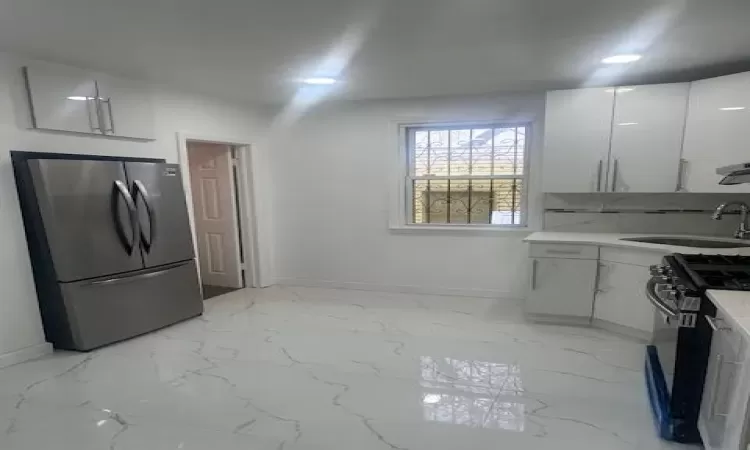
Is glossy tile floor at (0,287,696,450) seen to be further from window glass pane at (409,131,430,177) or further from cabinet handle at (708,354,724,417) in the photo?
window glass pane at (409,131,430,177)

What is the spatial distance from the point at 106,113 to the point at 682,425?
4095 mm

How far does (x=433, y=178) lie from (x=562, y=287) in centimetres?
165

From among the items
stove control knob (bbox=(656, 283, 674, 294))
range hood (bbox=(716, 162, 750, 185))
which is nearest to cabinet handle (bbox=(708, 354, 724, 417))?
stove control knob (bbox=(656, 283, 674, 294))

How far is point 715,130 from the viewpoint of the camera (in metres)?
2.90

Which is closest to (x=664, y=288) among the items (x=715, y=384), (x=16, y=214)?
(x=715, y=384)

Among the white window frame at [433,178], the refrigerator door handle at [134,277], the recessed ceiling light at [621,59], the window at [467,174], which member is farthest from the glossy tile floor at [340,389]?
the recessed ceiling light at [621,59]

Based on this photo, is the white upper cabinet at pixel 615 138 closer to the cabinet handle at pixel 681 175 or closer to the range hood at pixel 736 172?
the cabinet handle at pixel 681 175

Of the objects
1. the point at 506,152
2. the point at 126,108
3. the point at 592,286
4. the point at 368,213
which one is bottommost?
the point at 592,286

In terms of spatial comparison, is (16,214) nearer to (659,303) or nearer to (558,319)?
(659,303)

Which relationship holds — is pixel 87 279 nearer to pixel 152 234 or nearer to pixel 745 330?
pixel 152 234

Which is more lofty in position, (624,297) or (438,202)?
(438,202)

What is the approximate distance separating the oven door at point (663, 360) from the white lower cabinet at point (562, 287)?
0.87 metres

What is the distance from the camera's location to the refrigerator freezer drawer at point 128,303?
9.32ft

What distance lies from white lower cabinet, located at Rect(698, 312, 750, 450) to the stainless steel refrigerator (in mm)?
3554
